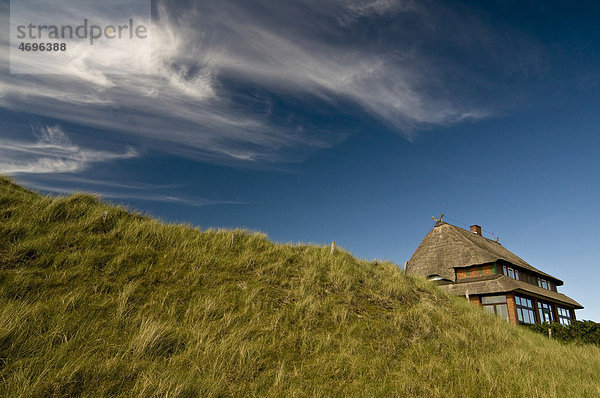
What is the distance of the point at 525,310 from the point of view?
26234 mm

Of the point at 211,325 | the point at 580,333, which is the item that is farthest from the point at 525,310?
the point at 211,325

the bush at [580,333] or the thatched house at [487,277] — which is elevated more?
the thatched house at [487,277]

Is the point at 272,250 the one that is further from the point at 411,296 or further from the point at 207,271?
the point at 411,296

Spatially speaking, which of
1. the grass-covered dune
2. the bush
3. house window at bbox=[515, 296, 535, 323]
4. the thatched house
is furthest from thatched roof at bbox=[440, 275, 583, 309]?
the grass-covered dune

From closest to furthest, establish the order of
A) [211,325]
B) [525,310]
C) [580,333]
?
[211,325] → [580,333] → [525,310]

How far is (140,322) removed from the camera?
719 centimetres

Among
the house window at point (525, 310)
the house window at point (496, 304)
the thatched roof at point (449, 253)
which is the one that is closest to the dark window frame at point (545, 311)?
the house window at point (525, 310)

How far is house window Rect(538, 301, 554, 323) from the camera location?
28.7 metres

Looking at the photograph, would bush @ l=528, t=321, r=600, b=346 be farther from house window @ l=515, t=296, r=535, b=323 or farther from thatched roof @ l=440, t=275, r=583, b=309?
house window @ l=515, t=296, r=535, b=323

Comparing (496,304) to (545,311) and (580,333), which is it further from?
(545,311)

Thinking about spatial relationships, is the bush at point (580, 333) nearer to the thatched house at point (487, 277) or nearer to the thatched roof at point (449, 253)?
the thatched house at point (487, 277)

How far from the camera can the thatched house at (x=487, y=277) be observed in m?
25.4

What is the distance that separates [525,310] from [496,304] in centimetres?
307

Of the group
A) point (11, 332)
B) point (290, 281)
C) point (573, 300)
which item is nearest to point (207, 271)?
point (290, 281)
